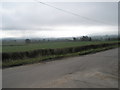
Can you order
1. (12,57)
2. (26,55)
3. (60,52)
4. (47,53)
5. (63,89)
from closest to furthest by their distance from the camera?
(63,89)
(12,57)
(26,55)
(47,53)
(60,52)

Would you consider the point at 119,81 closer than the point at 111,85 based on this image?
No

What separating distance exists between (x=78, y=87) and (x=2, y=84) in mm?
3276

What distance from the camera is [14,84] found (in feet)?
20.4

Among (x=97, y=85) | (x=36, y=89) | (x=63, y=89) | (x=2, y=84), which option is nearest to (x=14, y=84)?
(x=2, y=84)

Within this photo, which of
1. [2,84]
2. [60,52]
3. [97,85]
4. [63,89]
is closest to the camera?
[63,89]

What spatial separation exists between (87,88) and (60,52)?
16410mm

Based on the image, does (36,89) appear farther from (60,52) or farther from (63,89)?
(60,52)

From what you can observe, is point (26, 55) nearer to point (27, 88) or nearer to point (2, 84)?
point (2, 84)

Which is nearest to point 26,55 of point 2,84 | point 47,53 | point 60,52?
point 47,53

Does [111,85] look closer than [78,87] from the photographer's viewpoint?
No

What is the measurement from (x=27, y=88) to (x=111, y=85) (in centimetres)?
335

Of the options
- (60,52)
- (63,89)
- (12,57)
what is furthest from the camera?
(60,52)

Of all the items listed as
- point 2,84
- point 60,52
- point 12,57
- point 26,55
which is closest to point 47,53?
point 60,52

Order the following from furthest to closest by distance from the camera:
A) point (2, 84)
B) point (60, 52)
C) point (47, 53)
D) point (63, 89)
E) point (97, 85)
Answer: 1. point (60, 52)
2. point (47, 53)
3. point (2, 84)
4. point (97, 85)
5. point (63, 89)
